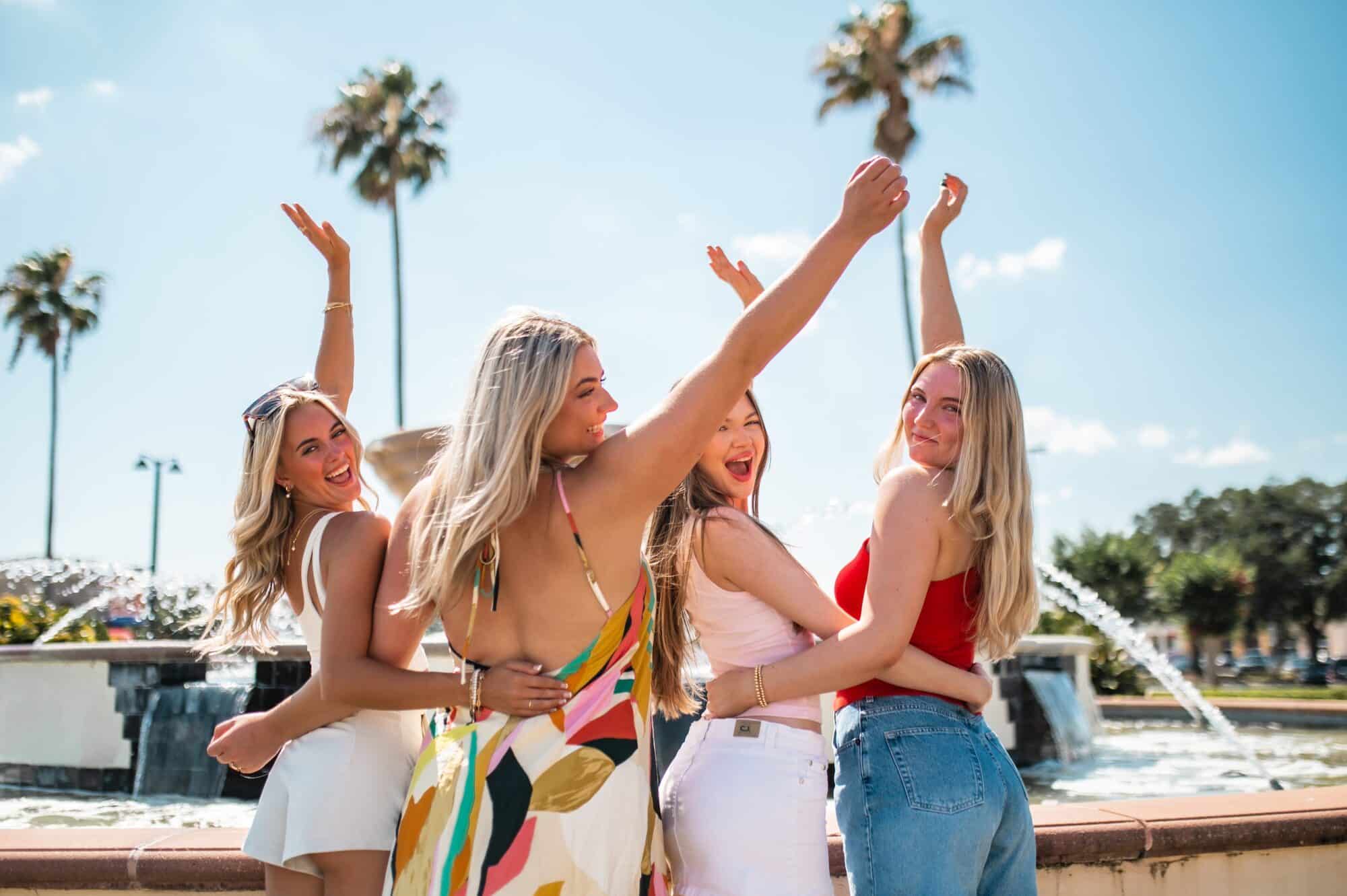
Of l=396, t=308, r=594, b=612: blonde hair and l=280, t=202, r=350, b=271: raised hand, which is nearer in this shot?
l=396, t=308, r=594, b=612: blonde hair

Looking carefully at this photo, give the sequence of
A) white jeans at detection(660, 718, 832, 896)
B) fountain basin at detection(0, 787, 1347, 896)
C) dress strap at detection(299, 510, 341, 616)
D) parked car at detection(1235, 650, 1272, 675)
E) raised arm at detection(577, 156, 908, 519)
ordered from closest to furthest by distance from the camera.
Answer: raised arm at detection(577, 156, 908, 519), white jeans at detection(660, 718, 832, 896), dress strap at detection(299, 510, 341, 616), fountain basin at detection(0, 787, 1347, 896), parked car at detection(1235, 650, 1272, 675)

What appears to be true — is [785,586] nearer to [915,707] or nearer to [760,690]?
[760,690]

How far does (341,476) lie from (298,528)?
0.63 feet

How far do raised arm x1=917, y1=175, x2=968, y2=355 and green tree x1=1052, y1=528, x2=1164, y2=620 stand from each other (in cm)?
5195

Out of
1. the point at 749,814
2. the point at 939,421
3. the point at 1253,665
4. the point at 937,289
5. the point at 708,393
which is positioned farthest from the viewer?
the point at 1253,665

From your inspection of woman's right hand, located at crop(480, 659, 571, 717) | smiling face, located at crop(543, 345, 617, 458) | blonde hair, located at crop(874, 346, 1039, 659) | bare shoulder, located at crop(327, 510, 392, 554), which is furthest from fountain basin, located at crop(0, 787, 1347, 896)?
smiling face, located at crop(543, 345, 617, 458)

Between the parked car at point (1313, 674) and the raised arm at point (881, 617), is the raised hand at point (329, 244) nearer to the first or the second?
the raised arm at point (881, 617)

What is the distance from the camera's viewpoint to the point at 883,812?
98.7 inches

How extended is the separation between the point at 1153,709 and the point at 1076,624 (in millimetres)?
4718

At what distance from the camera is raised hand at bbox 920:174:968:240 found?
3855 mm

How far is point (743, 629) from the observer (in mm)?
2689

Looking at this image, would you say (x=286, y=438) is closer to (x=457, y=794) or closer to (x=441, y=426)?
(x=441, y=426)

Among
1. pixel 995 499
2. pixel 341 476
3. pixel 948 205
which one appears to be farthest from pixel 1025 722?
pixel 341 476

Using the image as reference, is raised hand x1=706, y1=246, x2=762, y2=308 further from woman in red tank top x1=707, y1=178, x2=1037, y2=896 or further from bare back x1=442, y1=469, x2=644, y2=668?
bare back x1=442, y1=469, x2=644, y2=668
